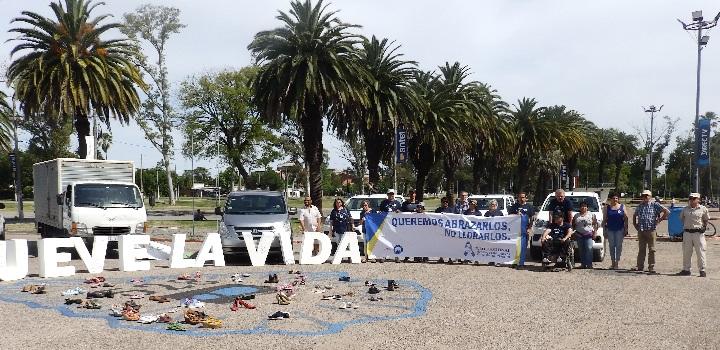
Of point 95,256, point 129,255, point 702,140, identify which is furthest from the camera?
point 702,140

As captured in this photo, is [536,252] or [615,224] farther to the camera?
[536,252]

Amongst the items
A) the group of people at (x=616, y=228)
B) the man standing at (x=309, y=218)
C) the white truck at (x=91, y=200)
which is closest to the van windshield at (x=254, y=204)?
the man standing at (x=309, y=218)

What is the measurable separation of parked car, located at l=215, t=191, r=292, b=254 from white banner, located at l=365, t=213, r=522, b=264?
89.3 inches

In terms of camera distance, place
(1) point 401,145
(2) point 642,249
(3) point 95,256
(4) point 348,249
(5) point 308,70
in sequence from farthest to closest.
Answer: (1) point 401,145
(5) point 308,70
(4) point 348,249
(2) point 642,249
(3) point 95,256

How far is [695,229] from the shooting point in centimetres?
1353

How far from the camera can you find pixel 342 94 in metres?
27.3

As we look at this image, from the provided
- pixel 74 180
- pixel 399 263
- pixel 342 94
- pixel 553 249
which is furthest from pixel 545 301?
pixel 342 94

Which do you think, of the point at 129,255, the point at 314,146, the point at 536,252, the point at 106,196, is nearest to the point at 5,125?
the point at 314,146

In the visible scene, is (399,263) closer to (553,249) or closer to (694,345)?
(553,249)

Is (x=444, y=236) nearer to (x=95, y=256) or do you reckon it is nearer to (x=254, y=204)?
(x=254, y=204)

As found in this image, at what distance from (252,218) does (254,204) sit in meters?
0.99

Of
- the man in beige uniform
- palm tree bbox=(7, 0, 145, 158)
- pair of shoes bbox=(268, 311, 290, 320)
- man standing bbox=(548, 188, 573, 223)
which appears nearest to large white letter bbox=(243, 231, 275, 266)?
pair of shoes bbox=(268, 311, 290, 320)

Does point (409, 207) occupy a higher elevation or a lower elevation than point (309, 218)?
higher

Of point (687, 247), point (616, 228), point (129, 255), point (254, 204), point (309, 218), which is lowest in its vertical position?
point (129, 255)
